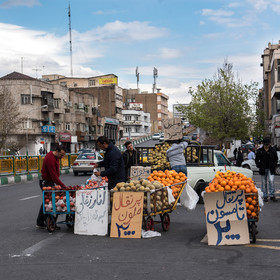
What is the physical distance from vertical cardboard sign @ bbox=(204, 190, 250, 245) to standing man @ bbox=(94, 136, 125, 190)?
2.33m

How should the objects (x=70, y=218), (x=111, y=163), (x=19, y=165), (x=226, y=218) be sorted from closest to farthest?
(x=226, y=218), (x=111, y=163), (x=70, y=218), (x=19, y=165)

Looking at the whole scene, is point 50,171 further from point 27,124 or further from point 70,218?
point 27,124

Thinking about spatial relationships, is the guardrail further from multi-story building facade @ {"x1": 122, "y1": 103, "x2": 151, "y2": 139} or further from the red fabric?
multi-story building facade @ {"x1": 122, "y1": 103, "x2": 151, "y2": 139}

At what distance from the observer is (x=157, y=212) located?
9438mm

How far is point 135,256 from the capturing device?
7469mm

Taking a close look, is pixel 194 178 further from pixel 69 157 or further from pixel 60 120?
pixel 60 120

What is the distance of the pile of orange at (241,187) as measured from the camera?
8625 mm

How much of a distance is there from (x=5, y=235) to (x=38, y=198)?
884 cm

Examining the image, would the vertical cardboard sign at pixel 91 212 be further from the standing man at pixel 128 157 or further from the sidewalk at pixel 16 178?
the sidewalk at pixel 16 178

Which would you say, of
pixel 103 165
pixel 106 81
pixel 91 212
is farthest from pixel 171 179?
pixel 106 81

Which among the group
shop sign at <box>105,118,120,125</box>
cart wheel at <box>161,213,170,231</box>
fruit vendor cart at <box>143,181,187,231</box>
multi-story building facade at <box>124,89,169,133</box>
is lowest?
cart wheel at <box>161,213,170,231</box>

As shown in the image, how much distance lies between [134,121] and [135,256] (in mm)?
148208

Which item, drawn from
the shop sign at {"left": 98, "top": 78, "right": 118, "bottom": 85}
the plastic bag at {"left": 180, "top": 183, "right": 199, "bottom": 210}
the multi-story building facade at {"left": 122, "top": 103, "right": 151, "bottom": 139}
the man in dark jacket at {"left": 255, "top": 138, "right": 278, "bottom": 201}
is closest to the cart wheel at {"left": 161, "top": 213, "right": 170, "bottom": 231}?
the plastic bag at {"left": 180, "top": 183, "right": 199, "bottom": 210}

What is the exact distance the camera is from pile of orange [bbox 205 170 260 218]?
8.62m
